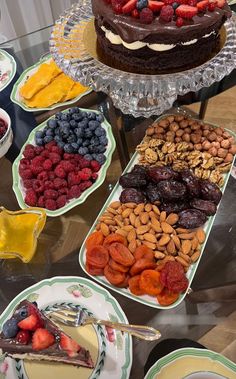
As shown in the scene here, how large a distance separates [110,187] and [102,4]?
1.45 ft

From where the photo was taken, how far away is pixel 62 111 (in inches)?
41.1

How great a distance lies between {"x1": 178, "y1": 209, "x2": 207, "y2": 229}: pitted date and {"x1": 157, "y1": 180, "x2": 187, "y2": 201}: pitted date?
0.13 ft

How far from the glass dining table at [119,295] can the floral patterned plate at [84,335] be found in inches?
1.0

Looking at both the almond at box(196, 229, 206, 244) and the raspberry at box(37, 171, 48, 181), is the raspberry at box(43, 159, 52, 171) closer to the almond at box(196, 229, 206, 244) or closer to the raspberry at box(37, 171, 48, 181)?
the raspberry at box(37, 171, 48, 181)

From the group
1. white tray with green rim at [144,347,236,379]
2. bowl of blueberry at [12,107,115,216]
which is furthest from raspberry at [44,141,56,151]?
white tray with green rim at [144,347,236,379]

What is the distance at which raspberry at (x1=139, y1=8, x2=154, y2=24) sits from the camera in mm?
796

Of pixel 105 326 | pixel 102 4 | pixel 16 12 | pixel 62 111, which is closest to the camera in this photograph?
pixel 105 326

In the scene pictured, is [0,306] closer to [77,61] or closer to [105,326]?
[105,326]

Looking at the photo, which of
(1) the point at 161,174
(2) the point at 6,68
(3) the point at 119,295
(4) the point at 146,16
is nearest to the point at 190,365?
(3) the point at 119,295

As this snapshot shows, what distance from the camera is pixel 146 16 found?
2.62 feet

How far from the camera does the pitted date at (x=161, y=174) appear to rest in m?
0.85

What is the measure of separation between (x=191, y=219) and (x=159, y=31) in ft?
1.36

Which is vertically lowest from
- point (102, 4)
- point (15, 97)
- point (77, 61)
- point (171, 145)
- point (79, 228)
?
point (79, 228)

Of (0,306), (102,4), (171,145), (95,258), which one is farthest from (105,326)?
(102,4)
